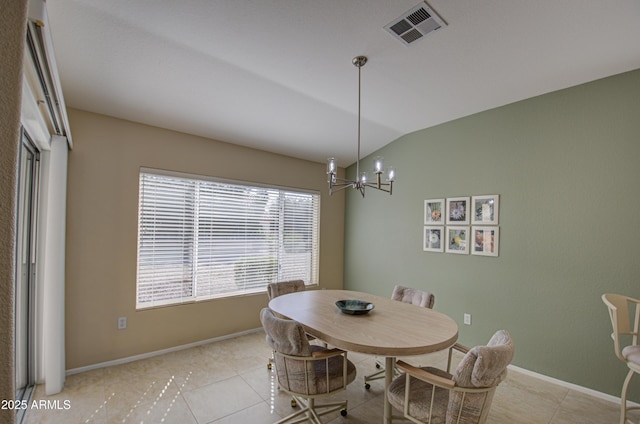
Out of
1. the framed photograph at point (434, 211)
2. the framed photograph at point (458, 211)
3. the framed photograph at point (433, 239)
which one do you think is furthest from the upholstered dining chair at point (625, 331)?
the framed photograph at point (434, 211)

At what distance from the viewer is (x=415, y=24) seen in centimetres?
210

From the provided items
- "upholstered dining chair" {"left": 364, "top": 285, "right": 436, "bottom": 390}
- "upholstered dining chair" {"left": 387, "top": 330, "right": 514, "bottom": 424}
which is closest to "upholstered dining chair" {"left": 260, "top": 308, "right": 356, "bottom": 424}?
"upholstered dining chair" {"left": 387, "top": 330, "right": 514, "bottom": 424}

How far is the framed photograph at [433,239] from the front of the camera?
12.4ft

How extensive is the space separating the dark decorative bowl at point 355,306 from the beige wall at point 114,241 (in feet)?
6.52

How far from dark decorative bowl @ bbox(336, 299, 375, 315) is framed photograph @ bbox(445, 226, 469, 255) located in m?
1.68

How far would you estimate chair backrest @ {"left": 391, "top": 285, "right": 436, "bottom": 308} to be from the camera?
2702 millimetres

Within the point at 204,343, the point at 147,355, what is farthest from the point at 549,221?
the point at 147,355

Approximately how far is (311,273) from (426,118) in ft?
9.73

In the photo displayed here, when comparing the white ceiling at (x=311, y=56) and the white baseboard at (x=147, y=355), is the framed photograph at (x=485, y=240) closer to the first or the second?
the white ceiling at (x=311, y=56)

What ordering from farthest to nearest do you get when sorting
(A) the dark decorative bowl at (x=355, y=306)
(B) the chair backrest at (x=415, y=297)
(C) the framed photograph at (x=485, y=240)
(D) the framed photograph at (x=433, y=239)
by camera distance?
(D) the framed photograph at (x=433, y=239), (C) the framed photograph at (x=485, y=240), (B) the chair backrest at (x=415, y=297), (A) the dark decorative bowl at (x=355, y=306)

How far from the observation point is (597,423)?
2258 mm

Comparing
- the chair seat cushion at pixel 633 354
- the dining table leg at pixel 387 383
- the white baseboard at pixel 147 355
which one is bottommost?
the white baseboard at pixel 147 355

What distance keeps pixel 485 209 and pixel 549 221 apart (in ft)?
2.00

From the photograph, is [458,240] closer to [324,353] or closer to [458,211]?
[458,211]
